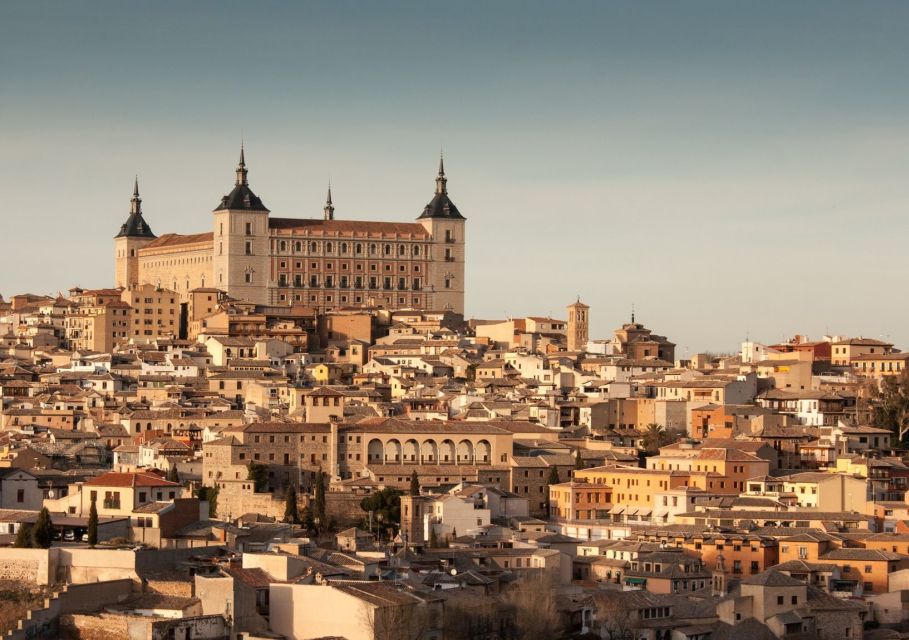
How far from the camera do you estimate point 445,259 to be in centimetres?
9388

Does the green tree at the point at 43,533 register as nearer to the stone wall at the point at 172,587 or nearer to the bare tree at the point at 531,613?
the stone wall at the point at 172,587

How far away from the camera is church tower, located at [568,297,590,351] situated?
82.1 m

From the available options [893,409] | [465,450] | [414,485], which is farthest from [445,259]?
[414,485]

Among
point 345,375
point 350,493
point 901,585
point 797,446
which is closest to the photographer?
point 901,585

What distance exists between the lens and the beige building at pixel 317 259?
89.8m

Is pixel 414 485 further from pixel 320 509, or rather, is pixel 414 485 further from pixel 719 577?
pixel 719 577

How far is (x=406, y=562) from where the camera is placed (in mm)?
39969

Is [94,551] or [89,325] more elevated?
[89,325]

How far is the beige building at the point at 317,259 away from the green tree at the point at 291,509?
3852cm

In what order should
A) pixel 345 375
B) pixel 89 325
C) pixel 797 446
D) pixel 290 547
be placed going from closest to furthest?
1. pixel 290 547
2. pixel 797 446
3. pixel 345 375
4. pixel 89 325

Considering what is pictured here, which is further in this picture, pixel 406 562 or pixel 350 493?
pixel 350 493

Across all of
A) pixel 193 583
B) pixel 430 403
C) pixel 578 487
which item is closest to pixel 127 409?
pixel 430 403

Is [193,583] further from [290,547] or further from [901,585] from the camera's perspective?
[901,585]

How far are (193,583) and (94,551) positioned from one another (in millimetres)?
2034
